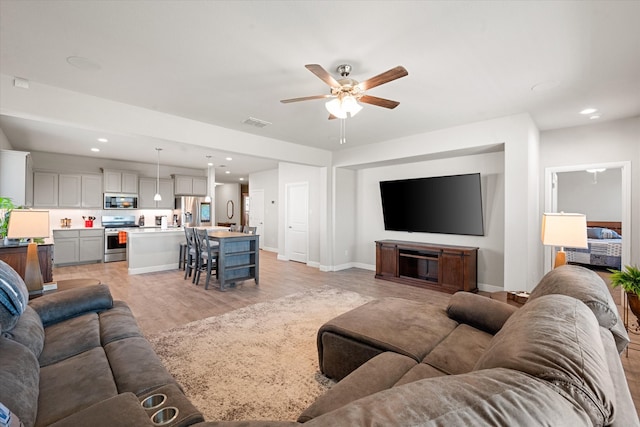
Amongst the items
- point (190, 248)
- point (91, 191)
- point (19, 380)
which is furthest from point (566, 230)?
point (91, 191)

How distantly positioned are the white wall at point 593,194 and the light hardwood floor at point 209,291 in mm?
5958

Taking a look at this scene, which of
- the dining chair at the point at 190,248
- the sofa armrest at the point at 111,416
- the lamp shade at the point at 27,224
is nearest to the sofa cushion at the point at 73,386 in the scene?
the sofa armrest at the point at 111,416

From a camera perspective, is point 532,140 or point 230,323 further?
point 532,140

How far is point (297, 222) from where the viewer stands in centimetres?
789

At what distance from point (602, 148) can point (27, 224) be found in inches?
288

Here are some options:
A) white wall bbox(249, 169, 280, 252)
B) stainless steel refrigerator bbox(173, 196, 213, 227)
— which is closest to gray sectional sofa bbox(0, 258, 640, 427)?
stainless steel refrigerator bbox(173, 196, 213, 227)

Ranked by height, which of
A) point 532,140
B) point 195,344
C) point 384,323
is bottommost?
point 195,344

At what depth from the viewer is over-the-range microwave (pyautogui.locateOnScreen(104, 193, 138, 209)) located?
24.9ft

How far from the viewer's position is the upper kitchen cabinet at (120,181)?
7551 millimetres

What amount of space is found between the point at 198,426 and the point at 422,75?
10.7 ft

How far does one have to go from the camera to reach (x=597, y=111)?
396cm

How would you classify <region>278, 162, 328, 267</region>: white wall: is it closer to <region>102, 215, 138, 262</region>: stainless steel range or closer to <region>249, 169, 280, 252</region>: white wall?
<region>249, 169, 280, 252</region>: white wall

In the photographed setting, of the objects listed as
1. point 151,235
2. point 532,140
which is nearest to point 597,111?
point 532,140

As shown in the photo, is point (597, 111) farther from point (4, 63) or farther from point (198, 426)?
point (4, 63)
